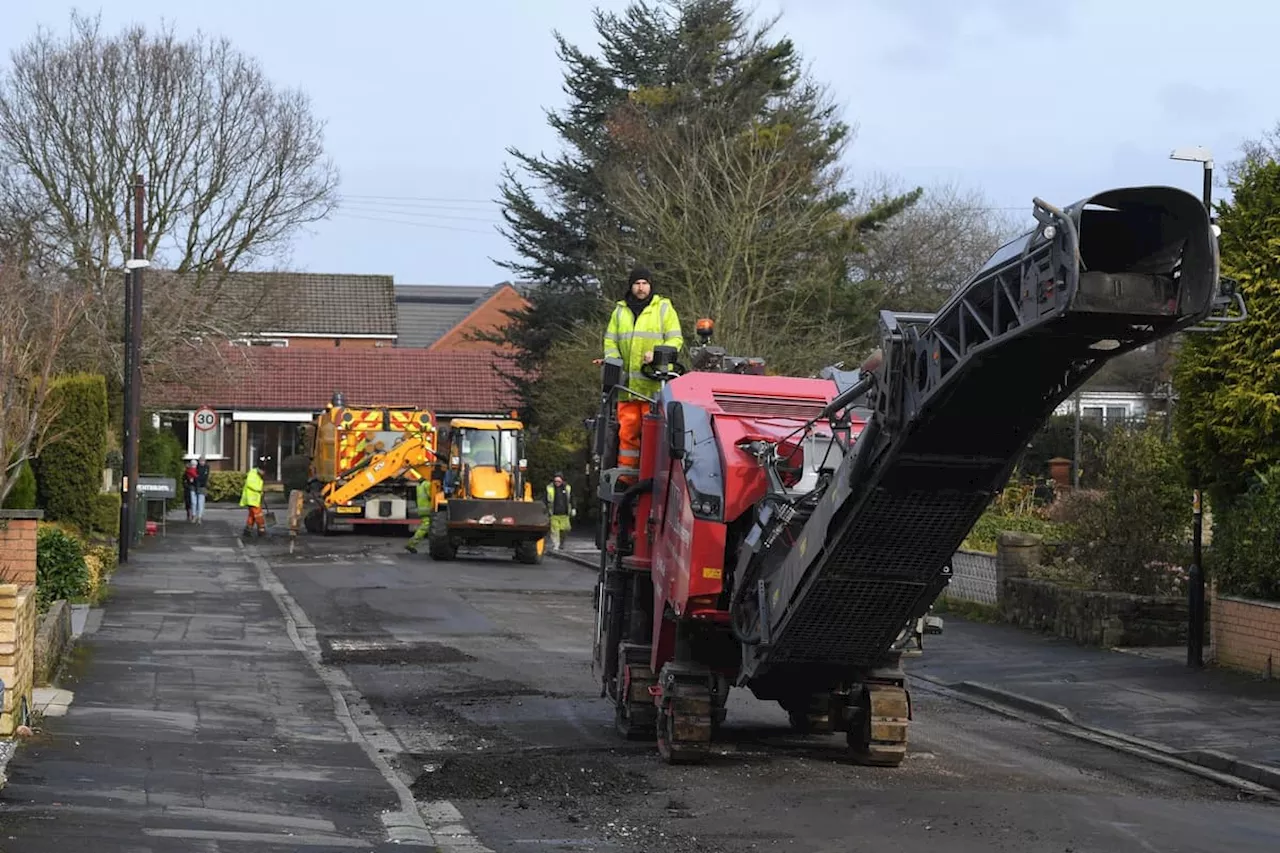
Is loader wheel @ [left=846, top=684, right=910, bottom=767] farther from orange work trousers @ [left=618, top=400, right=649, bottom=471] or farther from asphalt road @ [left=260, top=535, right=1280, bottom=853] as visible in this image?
orange work trousers @ [left=618, top=400, right=649, bottom=471]

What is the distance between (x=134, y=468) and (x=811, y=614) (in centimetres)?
2511

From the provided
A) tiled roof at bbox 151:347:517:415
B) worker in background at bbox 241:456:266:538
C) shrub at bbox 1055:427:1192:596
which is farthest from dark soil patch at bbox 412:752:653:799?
tiled roof at bbox 151:347:517:415

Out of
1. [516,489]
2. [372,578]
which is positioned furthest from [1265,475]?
[516,489]

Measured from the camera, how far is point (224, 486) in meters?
61.5

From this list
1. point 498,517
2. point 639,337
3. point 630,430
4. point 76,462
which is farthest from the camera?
point 498,517

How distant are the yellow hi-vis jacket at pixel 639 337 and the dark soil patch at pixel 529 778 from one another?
2943 mm

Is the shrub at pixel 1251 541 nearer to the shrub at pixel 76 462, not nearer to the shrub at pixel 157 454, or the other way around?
the shrub at pixel 76 462

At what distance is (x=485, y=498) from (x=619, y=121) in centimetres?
1305

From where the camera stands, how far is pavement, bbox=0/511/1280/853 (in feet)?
31.6

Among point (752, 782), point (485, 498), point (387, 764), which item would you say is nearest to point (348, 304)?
point (485, 498)

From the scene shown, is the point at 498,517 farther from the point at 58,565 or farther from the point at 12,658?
the point at 12,658

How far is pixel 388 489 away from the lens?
40.7 meters

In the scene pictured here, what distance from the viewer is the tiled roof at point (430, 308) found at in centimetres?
9112

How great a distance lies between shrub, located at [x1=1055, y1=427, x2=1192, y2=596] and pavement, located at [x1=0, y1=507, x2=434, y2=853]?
9293mm
